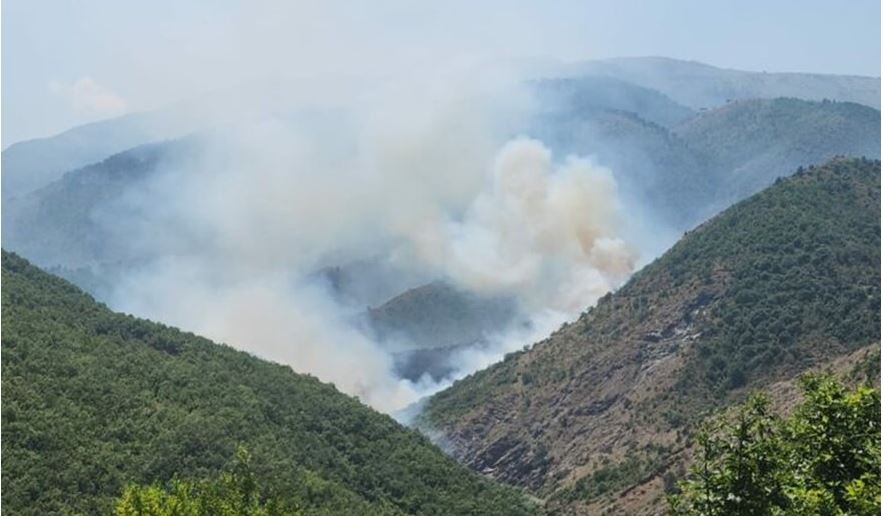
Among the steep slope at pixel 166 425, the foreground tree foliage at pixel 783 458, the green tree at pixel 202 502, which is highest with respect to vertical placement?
the steep slope at pixel 166 425

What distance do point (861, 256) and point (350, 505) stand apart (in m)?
94.2

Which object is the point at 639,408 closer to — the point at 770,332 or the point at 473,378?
the point at 770,332

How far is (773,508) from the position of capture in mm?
27312

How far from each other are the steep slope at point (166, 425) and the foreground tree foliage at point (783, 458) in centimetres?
5650

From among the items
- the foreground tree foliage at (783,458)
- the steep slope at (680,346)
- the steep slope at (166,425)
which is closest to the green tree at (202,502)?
the foreground tree foliage at (783,458)

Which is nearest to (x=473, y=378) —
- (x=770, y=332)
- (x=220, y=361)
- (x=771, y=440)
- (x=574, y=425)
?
(x=574, y=425)

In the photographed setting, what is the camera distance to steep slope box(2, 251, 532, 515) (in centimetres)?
8238

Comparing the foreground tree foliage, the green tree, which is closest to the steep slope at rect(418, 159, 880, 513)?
the green tree

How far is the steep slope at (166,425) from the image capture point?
8238 centimetres

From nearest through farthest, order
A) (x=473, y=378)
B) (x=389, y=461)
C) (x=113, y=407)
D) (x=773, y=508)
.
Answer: (x=773, y=508)
(x=113, y=407)
(x=389, y=461)
(x=473, y=378)

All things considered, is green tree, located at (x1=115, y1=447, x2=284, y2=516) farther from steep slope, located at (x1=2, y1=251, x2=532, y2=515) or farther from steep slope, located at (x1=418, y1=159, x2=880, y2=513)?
steep slope, located at (x1=418, y1=159, x2=880, y2=513)

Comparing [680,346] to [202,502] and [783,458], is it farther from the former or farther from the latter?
[783,458]

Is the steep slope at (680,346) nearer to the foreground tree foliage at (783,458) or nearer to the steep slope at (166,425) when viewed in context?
the steep slope at (166,425)

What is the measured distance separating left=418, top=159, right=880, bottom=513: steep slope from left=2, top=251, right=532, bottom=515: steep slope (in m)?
24.4
